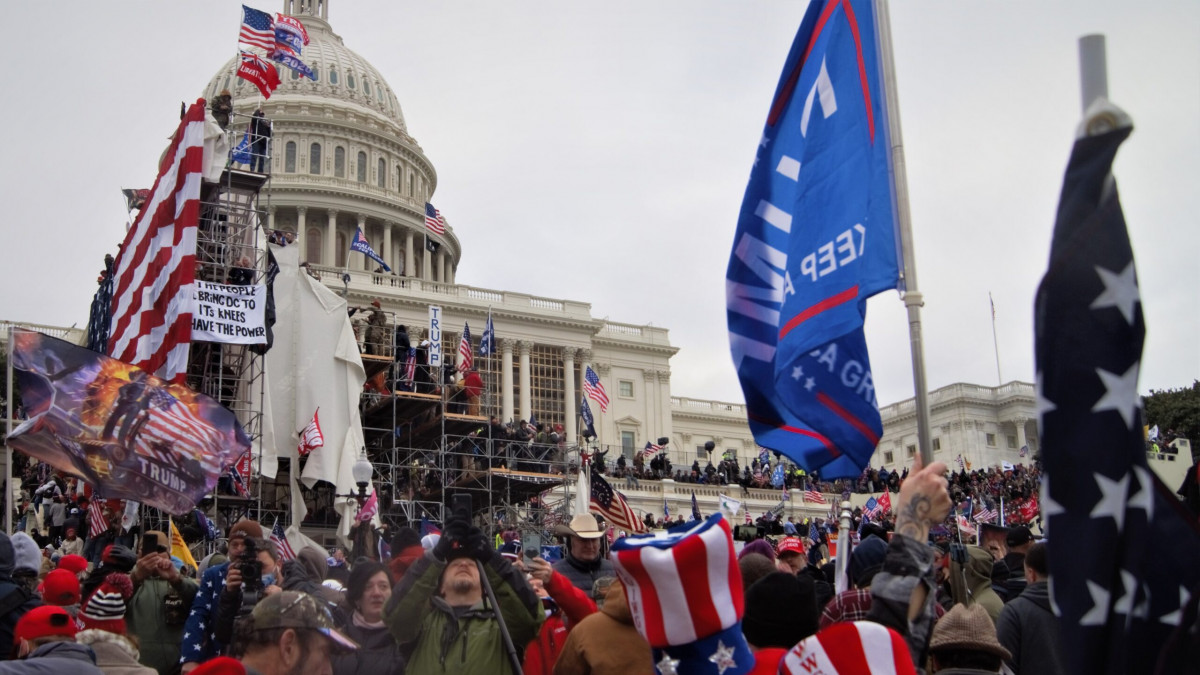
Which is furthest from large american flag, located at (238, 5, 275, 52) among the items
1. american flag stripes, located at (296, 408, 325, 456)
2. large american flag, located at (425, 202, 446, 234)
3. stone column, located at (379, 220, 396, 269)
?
stone column, located at (379, 220, 396, 269)

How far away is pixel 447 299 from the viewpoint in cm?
5922

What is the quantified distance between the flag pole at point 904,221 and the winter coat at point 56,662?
3123 millimetres

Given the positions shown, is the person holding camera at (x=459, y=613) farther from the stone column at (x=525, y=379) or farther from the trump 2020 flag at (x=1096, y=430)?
the stone column at (x=525, y=379)

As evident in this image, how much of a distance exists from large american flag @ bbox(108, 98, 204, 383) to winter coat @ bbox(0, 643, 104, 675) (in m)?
14.1

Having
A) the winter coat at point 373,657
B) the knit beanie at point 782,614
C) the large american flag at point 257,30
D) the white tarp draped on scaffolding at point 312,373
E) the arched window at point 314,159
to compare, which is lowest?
the winter coat at point 373,657

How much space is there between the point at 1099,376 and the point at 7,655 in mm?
5667

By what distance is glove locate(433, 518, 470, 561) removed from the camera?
5.19 meters

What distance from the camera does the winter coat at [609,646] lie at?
15.5 ft

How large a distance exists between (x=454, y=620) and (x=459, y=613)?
0.05m

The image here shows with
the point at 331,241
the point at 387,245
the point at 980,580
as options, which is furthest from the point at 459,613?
the point at 387,245

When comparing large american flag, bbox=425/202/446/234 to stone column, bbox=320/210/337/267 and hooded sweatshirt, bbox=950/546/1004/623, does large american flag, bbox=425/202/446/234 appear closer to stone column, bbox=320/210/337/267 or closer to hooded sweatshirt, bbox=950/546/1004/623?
stone column, bbox=320/210/337/267

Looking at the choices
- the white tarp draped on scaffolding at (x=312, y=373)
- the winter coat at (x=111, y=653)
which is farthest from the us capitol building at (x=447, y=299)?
the winter coat at (x=111, y=653)

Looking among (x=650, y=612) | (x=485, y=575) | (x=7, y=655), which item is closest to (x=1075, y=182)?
(x=650, y=612)

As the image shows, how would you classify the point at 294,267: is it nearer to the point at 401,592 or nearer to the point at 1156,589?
the point at 401,592
